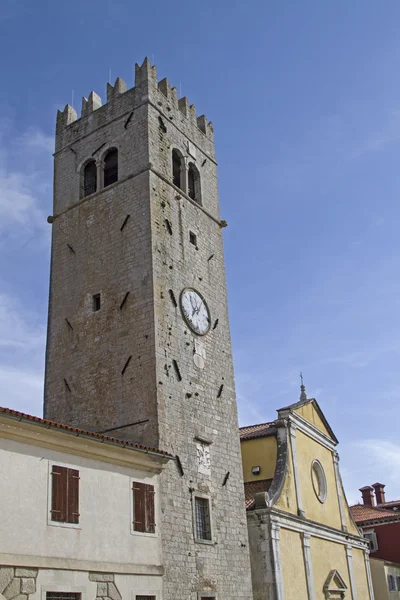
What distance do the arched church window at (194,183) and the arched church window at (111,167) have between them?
3.09m

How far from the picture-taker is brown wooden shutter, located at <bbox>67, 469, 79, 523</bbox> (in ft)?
49.7

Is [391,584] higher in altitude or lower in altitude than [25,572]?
higher

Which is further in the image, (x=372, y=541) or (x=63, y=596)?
(x=372, y=541)

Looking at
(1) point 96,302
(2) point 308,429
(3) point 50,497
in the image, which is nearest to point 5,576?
(3) point 50,497

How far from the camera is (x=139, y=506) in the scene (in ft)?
57.0

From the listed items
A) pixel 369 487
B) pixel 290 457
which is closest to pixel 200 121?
pixel 290 457

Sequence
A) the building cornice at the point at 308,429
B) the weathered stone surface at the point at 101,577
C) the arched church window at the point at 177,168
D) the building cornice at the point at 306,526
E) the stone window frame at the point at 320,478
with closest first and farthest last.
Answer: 1. the weathered stone surface at the point at 101,577
2. the building cornice at the point at 306,526
3. the arched church window at the point at 177,168
4. the building cornice at the point at 308,429
5. the stone window frame at the point at 320,478

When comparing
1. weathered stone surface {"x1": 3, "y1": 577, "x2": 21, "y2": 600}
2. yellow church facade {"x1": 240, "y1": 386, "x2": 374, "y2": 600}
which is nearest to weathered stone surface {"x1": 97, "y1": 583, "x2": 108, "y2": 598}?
weathered stone surface {"x1": 3, "y1": 577, "x2": 21, "y2": 600}

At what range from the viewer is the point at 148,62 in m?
25.5

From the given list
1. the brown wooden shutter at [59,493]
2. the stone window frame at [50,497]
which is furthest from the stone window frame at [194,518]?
the brown wooden shutter at [59,493]

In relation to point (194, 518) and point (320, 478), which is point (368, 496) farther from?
point (194, 518)

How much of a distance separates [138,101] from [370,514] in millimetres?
32262

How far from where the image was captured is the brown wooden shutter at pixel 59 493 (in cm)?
1478

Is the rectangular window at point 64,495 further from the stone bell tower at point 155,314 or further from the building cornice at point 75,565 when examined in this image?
the stone bell tower at point 155,314
